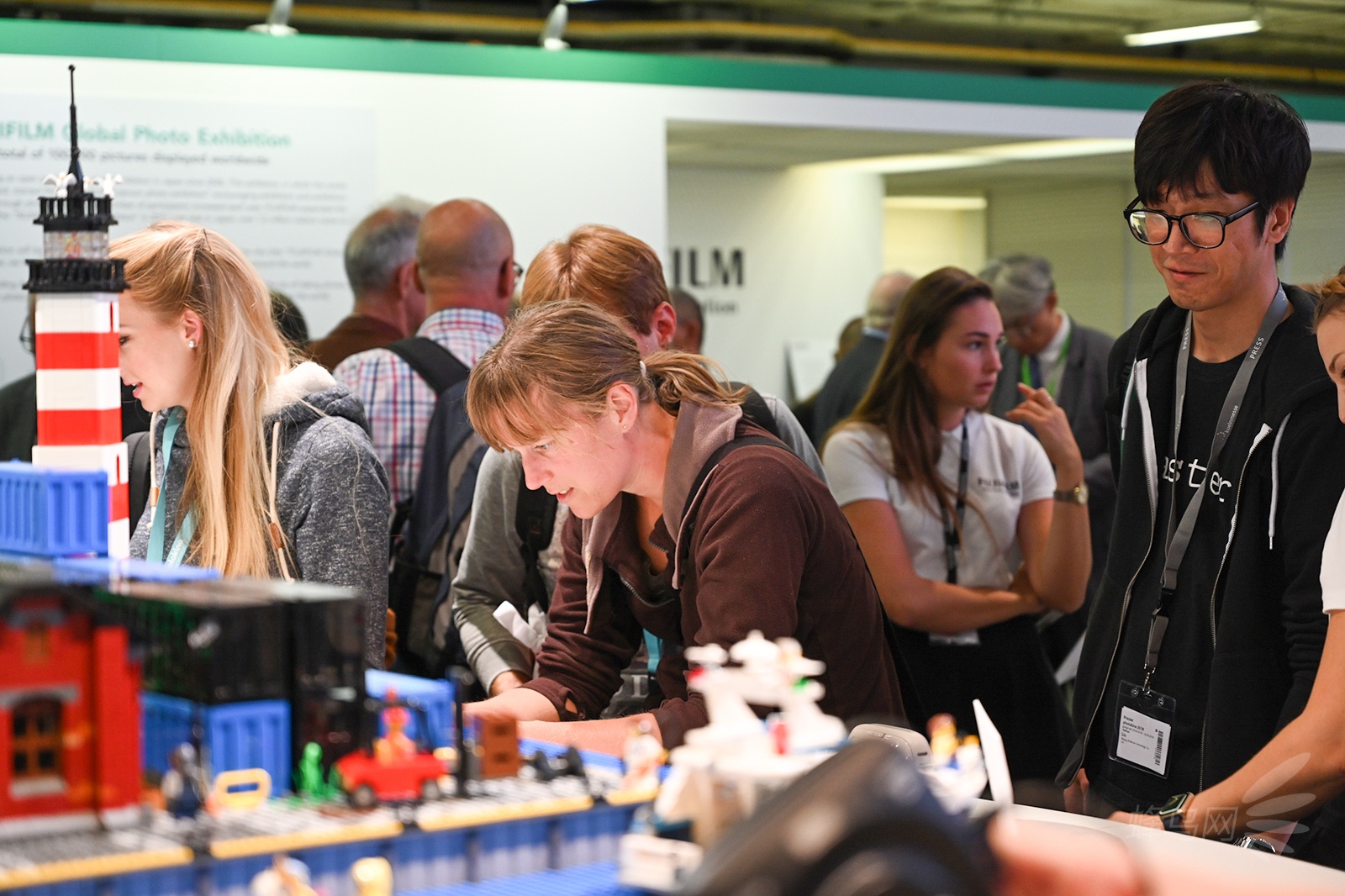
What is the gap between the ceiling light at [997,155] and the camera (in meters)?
7.57

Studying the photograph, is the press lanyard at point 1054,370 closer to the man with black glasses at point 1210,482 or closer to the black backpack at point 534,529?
the black backpack at point 534,529

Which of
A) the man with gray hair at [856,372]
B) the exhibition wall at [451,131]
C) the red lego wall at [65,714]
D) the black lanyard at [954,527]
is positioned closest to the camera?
the red lego wall at [65,714]

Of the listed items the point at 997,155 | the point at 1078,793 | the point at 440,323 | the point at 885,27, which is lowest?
the point at 1078,793

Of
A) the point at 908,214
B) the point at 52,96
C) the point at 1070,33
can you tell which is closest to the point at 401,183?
the point at 52,96

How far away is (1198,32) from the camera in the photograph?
10.1 m

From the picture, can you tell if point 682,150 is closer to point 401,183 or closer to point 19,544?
point 401,183

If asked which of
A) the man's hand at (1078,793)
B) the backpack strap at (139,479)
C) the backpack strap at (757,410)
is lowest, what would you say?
the man's hand at (1078,793)

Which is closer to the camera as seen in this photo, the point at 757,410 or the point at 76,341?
the point at 76,341

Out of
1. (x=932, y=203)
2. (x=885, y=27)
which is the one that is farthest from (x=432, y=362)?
(x=885, y=27)

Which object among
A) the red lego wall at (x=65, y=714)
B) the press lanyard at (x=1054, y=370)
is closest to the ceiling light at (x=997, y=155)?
the press lanyard at (x=1054, y=370)

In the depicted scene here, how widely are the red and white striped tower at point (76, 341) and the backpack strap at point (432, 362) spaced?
1854 mm

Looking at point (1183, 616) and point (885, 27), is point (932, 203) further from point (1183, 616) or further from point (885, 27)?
point (1183, 616)

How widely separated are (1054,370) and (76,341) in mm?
4616

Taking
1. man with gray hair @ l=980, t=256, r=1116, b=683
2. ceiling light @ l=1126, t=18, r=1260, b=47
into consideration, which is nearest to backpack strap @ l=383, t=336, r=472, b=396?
man with gray hair @ l=980, t=256, r=1116, b=683
